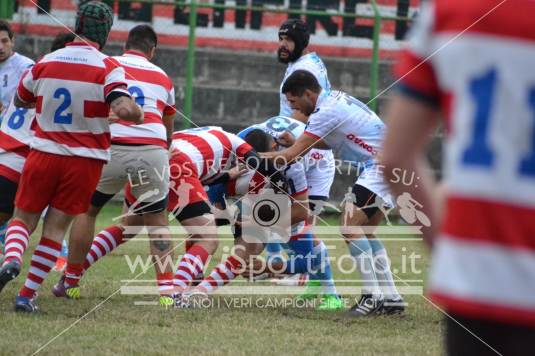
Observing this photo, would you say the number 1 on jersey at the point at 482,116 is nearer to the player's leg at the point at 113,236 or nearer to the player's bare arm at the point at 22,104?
the player's bare arm at the point at 22,104

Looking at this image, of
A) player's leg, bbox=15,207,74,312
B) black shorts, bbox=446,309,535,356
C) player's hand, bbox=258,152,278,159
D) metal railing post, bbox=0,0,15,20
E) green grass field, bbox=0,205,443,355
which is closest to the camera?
black shorts, bbox=446,309,535,356

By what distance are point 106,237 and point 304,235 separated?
1.47 m

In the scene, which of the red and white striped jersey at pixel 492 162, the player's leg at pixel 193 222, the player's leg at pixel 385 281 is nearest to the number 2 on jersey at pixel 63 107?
the player's leg at pixel 193 222

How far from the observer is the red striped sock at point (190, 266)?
7.09m

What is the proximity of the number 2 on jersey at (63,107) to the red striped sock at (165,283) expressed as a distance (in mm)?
1391

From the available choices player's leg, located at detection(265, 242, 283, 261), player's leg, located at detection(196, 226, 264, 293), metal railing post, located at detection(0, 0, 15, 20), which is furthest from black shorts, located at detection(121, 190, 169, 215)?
metal railing post, located at detection(0, 0, 15, 20)

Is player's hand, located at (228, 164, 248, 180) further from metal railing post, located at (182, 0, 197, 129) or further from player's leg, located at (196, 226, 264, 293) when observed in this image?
metal railing post, located at (182, 0, 197, 129)

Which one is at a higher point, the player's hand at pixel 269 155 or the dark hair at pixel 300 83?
the dark hair at pixel 300 83

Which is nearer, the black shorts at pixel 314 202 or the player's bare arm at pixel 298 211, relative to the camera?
the player's bare arm at pixel 298 211

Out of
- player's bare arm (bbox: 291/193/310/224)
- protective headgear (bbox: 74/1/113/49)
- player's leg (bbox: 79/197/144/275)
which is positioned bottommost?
player's leg (bbox: 79/197/144/275)

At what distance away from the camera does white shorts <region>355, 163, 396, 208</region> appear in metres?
7.15

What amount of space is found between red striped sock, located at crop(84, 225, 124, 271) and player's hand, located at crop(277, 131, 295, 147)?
4.72 feet

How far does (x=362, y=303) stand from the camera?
22.7ft

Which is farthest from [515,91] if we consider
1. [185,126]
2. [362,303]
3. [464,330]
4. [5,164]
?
[185,126]
